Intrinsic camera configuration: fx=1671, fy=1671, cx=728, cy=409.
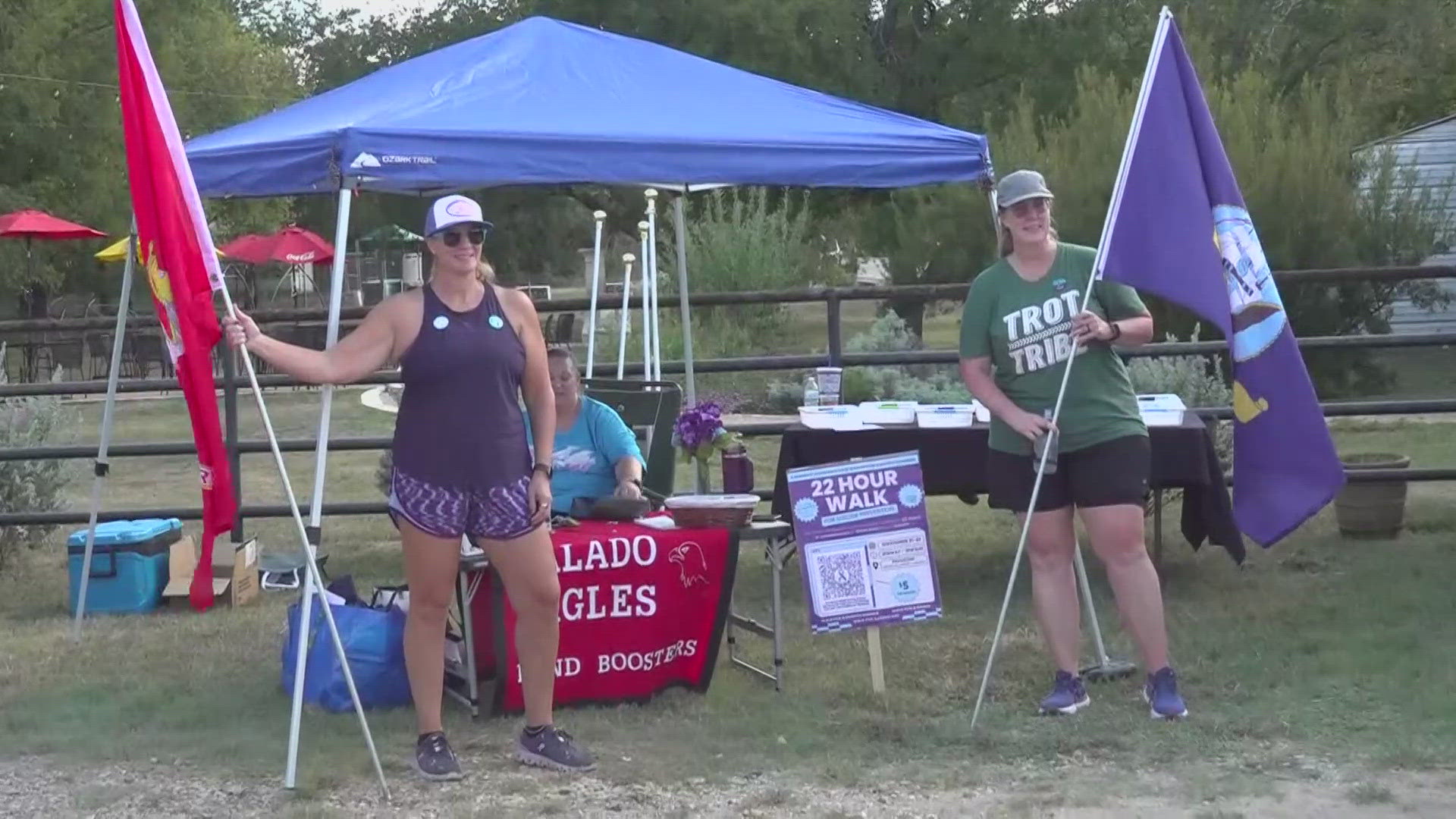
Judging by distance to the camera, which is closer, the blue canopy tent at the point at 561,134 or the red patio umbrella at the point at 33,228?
the blue canopy tent at the point at 561,134

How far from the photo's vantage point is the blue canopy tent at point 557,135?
5691 mm

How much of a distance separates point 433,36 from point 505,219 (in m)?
7.04

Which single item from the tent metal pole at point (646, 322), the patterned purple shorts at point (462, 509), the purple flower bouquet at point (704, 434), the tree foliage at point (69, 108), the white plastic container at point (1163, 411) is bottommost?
the patterned purple shorts at point (462, 509)

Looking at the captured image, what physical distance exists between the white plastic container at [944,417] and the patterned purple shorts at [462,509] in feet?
8.67

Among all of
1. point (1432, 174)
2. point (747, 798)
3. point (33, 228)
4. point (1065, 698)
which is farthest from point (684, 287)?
point (1432, 174)

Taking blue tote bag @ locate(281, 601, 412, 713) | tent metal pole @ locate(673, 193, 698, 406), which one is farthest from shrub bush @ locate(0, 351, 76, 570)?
blue tote bag @ locate(281, 601, 412, 713)

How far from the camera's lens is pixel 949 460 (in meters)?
7.02

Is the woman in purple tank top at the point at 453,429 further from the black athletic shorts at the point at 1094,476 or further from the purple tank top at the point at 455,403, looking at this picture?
the black athletic shorts at the point at 1094,476

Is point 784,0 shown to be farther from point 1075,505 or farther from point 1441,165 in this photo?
point 1075,505

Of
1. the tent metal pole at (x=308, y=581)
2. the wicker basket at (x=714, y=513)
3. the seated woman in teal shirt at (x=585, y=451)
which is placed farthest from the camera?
the seated woman in teal shirt at (x=585, y=451)

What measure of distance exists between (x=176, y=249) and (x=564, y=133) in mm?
1680

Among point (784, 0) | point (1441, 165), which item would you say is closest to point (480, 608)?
point (1441, 165)

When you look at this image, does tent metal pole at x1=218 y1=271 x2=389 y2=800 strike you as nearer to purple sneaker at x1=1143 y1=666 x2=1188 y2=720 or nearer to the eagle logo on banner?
the eagle logo on banner

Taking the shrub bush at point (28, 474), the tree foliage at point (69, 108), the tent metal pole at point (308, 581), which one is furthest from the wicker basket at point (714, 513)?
the tree foliage at point (69, 108)
